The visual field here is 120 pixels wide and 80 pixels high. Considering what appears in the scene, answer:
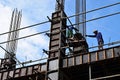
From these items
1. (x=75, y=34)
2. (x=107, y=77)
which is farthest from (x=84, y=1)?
(x=107, y=77)

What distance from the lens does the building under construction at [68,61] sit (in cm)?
1942

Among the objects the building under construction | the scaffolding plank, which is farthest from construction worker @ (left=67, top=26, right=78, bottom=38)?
the scaffolding plank

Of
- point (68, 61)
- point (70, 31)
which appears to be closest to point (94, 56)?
point (68, 61)

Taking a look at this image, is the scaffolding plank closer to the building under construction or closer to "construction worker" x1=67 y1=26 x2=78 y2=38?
the building under construction

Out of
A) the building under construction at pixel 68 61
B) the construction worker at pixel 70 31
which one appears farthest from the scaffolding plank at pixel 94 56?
the construction worker at pixel 70 31

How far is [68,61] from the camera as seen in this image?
2048 centimetres

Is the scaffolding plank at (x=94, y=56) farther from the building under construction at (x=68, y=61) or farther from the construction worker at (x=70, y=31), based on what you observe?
the construction worker at (x=70, y=31)

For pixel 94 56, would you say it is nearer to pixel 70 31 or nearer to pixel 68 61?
pixel 68 61

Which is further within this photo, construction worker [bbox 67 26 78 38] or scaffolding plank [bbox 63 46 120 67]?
construction worker [bbox 67 26 78 38]

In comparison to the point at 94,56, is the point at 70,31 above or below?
above

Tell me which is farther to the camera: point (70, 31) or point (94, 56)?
point (70, 31)

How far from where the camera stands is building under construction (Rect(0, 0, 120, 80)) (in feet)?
63.7

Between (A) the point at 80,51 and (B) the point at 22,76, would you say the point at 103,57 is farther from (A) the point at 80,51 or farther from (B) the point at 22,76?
(B) the point at 22,76

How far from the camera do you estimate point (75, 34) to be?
72.6 feet
